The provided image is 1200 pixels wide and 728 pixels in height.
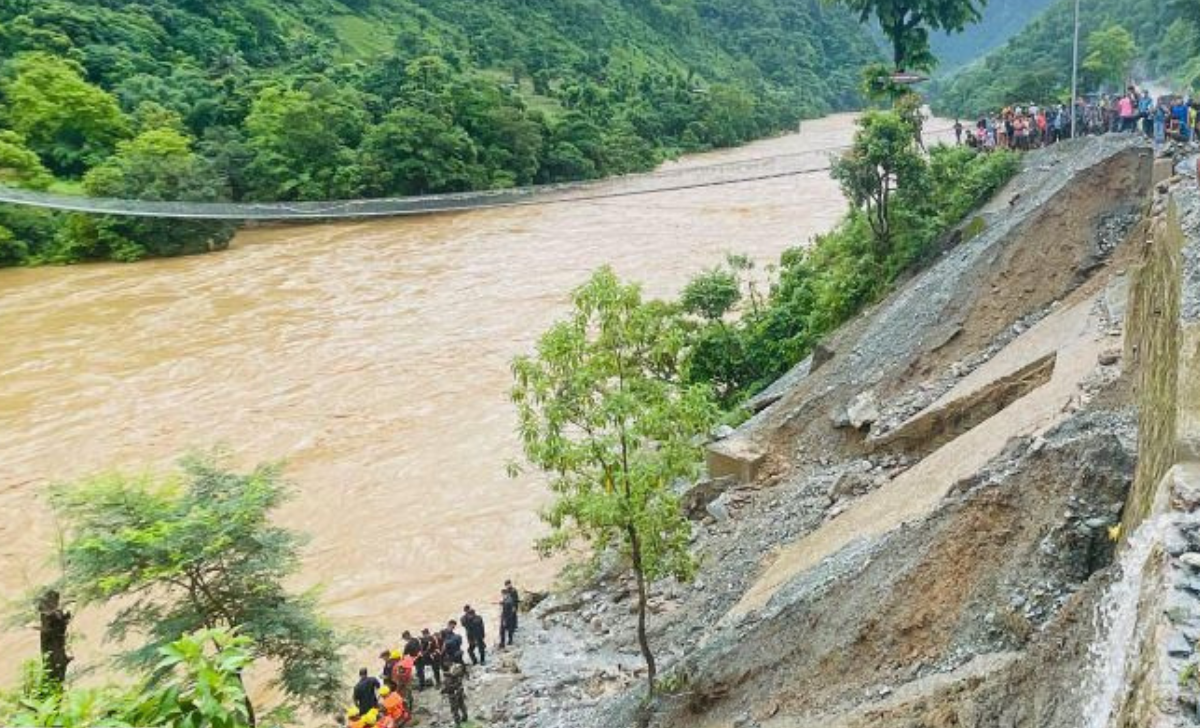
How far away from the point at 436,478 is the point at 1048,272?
1080cm

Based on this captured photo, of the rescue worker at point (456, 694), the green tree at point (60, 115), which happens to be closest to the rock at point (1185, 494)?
the rescue worker at point (456, 694)

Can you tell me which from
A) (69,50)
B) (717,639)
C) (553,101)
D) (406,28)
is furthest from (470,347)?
(406,28)

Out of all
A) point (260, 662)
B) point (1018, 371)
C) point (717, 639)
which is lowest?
point (260, 662)

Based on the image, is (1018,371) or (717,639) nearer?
(717,639)

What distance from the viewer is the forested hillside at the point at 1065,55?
48.8 meters

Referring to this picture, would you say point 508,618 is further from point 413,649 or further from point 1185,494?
point 1185,494

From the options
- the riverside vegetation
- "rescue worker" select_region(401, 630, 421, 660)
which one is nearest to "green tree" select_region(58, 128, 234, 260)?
the riverside vegetation

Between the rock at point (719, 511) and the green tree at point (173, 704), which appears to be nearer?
the green tree at point (173, 704)

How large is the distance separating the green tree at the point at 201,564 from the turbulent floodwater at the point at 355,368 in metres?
3.33

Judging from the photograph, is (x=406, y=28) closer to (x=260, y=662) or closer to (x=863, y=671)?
(x=260, y=662)

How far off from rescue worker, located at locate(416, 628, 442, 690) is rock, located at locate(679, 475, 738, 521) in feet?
12.0

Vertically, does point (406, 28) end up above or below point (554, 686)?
above

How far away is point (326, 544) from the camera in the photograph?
53.6ft

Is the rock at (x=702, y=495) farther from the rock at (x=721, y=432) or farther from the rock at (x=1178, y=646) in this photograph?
the rock at (x=1178, y=646)
